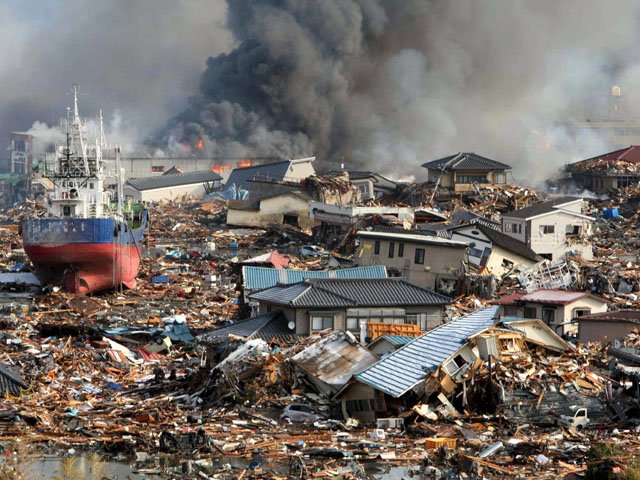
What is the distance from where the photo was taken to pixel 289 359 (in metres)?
17.0

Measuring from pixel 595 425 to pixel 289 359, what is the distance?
4.53 m

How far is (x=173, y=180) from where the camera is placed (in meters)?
56.4

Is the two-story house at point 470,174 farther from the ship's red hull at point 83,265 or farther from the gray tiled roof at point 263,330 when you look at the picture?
the gray tiled roof at point 263,330

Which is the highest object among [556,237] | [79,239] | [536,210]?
[536,210]

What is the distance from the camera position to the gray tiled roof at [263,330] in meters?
19.0

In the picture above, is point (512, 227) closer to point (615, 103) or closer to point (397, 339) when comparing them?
point (397, 339)

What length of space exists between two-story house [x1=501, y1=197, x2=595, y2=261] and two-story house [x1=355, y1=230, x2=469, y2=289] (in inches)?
166

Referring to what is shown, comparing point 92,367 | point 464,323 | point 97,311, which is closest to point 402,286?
point 464,323

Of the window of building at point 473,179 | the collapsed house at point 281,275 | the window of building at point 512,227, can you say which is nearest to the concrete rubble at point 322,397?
the collapsed house at point 281,275

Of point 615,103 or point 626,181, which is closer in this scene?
point 626,181

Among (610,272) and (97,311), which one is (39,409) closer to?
(97,311)

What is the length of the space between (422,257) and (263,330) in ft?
32.6

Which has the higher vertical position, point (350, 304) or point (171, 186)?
point (171, 186)

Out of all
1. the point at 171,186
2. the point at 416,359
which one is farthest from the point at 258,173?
the point at 416,359
